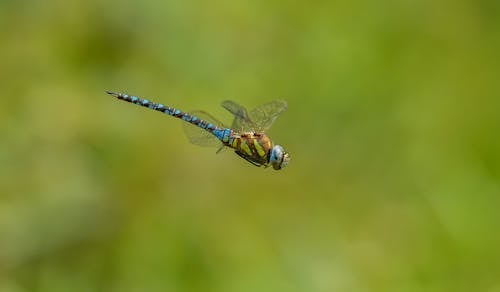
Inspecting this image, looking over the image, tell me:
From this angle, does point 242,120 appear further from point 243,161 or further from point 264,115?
point 243,161

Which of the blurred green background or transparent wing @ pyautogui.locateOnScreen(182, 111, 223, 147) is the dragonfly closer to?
transparent wing @ pyautogui.locateOnScreen(182, 111, 223, 147)

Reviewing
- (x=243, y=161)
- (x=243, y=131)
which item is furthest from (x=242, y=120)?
(x=243, y=161)

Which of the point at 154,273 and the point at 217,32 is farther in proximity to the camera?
the point at 217,32

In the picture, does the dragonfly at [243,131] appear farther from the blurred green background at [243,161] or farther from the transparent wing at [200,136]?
the blurred green background at [243,161]

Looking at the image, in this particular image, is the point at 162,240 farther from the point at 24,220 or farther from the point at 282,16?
the point at 282,16

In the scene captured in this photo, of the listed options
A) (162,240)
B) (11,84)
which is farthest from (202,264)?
(11,84)

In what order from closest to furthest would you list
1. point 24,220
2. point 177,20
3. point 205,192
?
point 24,220 < point 205,192 < point 177,20

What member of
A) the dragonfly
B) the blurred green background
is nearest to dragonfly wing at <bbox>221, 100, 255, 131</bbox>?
the dragonfly
